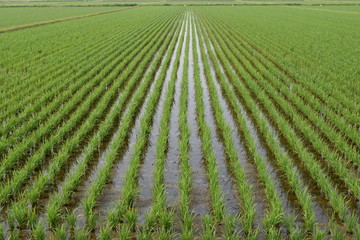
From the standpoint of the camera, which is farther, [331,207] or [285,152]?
[285,152]

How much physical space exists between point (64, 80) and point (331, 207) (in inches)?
356

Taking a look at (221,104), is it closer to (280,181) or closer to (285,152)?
(285,152)

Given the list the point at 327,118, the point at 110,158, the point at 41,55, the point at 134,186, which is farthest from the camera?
the point at 41,55

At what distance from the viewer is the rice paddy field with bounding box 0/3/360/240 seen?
13.1 ft

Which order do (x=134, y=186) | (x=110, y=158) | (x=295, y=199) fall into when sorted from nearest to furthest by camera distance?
(x=295, y=199)
(x=134, y=186)
(x=110, y=158)

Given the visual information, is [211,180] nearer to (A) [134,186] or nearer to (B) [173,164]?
(B) [173,164]

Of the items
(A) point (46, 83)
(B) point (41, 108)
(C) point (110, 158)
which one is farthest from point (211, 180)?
(A) point (46, 83)

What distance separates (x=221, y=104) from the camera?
29.1 ft

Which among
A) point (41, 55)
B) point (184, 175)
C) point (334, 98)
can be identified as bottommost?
point (41, 55)

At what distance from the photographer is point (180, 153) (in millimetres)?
6016

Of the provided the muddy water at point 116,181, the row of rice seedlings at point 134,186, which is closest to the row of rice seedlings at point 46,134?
the muddy water at point 116,181

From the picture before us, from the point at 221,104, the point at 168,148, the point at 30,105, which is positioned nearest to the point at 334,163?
Result: the point at 168,148

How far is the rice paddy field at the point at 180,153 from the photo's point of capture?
4.01 m

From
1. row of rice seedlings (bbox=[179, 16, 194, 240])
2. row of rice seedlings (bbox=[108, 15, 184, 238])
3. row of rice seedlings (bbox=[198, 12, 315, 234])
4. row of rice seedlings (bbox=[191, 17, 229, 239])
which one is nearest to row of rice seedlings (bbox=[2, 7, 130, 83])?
row of rice seedlings (bbox=[108, 15, 184, 238])
